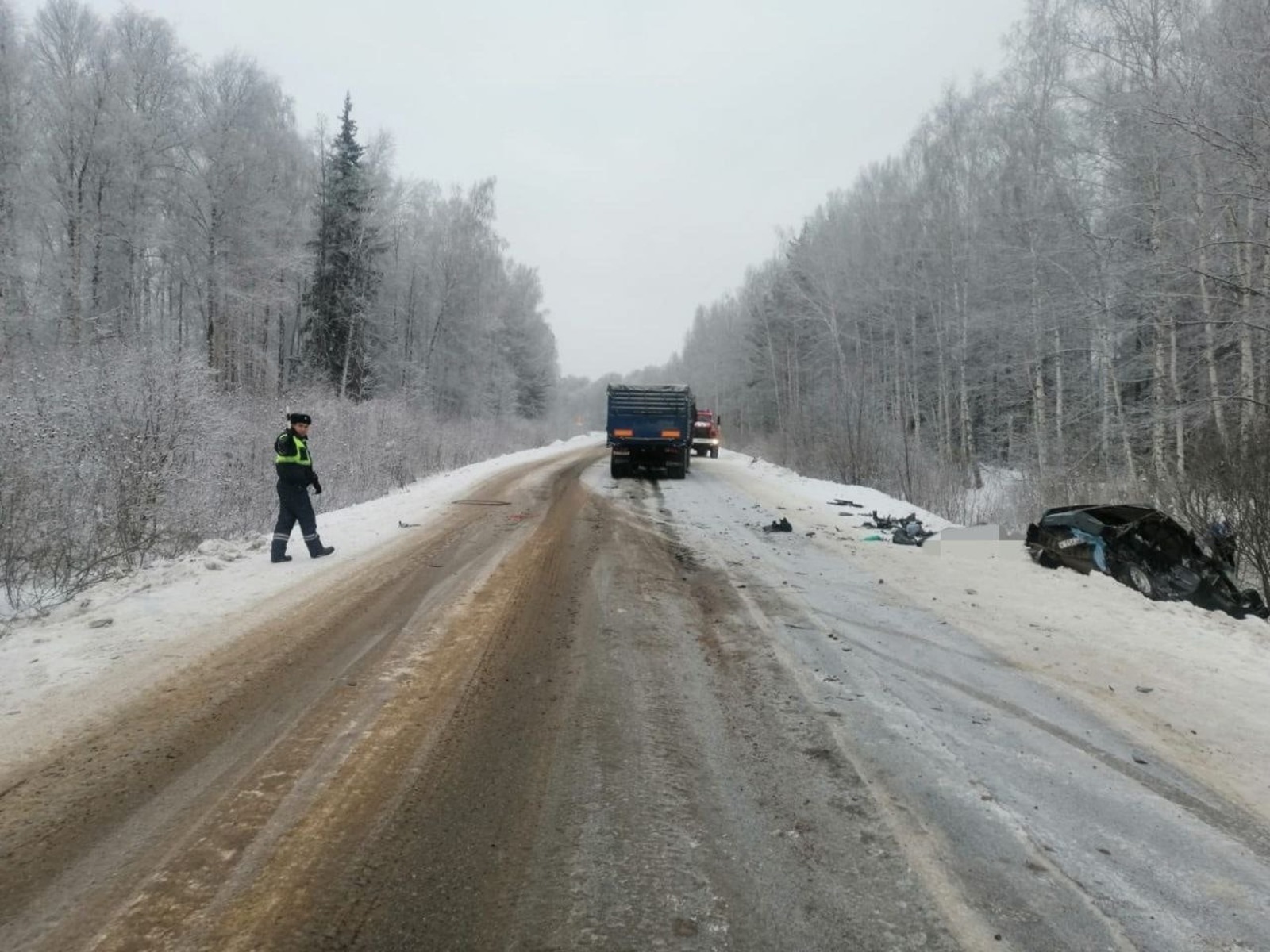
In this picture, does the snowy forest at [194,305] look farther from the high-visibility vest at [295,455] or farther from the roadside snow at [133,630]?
the high-visibility vest at [295,455]

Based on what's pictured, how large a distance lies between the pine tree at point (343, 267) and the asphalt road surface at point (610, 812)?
28.1 m

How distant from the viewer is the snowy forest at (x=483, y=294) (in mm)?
8477

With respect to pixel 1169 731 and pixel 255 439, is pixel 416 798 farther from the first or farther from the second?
pixel 255 439

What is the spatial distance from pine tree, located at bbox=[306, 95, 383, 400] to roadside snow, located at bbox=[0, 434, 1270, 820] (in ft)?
79.6

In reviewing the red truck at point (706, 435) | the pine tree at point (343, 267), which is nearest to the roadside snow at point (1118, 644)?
the red truck at point (706, 435)

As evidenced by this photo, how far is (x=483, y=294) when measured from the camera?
126 ft

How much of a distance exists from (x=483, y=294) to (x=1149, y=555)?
119 ft

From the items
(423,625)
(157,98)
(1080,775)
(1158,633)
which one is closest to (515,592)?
(423,625)

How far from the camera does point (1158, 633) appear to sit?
5082 mm

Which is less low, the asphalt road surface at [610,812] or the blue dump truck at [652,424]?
the blue dump truck at [652,424]

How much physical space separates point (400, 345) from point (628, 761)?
1427 inches

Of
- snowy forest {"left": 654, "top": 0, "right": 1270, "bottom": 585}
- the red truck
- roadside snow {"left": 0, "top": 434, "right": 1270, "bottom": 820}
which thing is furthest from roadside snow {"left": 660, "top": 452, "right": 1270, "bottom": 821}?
the red truck

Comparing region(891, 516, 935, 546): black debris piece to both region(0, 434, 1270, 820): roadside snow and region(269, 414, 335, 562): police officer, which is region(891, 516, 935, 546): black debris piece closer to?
region(0, 434, 1270, 820): roadside snow

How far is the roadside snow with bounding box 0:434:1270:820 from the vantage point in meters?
3.42
